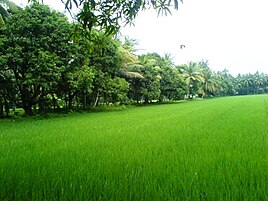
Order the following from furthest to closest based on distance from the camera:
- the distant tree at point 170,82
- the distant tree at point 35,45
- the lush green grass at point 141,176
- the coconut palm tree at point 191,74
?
the coconut palm tree at point 191,74, the distant tree at point 170,82, the distant tree at point 35,45, the lush green grass at point 141,176

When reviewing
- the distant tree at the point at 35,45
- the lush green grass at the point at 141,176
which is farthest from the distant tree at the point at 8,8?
the lush green grass at the point at 141,176

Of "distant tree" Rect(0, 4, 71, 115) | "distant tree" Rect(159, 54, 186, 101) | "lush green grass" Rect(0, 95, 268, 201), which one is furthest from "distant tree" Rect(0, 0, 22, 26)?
"distant tree" Rect(159, 54, 186, 101)

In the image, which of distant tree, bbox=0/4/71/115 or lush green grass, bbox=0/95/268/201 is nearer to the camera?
lush green grass, bbox=0/95/268/201

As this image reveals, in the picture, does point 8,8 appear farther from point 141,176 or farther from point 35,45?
point 141,176

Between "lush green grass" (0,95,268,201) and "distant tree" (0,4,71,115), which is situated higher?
"distant tree" (0,4,71,115)

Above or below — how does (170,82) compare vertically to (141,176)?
above

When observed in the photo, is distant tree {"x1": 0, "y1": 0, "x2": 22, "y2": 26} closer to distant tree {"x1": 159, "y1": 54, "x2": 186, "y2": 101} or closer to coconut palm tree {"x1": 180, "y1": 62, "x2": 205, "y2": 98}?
distant tree {"x1": 159, "y1": 54, "x2": 186, "y2": 101}

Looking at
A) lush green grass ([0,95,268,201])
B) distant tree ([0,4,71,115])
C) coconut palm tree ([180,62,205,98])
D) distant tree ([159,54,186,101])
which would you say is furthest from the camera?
coconut palm tree ([180,62,205,98])

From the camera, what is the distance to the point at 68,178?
2.65 m

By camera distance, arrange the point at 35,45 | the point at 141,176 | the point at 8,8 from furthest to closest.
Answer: the point at 8,8
the point at 35,45
the point at 141,176

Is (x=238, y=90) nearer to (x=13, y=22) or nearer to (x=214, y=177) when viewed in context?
(x=13, y=22)

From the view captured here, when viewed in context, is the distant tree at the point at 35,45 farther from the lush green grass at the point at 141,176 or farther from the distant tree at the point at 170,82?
the distant tree at the point at 170,82

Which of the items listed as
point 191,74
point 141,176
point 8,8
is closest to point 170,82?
point 191,74

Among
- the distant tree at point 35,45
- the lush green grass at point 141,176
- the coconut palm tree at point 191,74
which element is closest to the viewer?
the lush green grass at point 141,176
